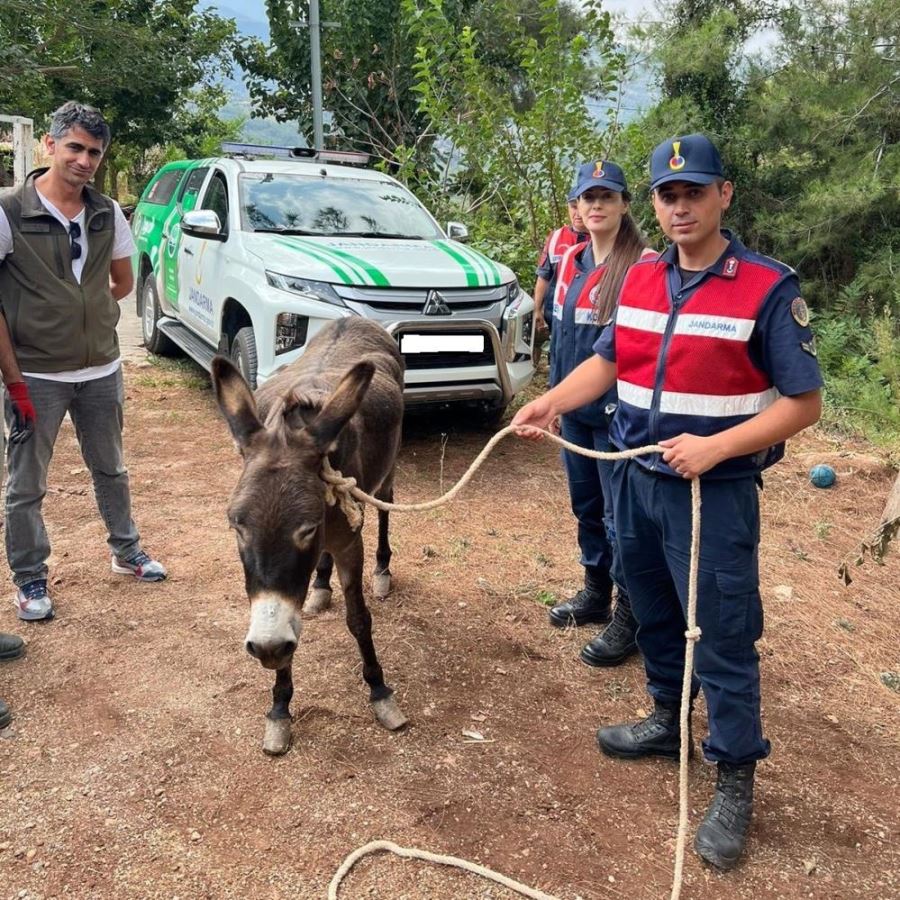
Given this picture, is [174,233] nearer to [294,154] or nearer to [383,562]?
[294,154]

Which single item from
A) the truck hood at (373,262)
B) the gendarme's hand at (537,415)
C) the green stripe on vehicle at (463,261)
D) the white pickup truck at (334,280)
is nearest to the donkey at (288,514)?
the gendarme's hand at (537,415)

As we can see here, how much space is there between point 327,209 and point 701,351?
518 centimetres

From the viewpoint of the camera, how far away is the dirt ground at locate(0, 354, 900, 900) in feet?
8.47

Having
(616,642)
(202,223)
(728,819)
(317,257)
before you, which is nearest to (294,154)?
(202,223)

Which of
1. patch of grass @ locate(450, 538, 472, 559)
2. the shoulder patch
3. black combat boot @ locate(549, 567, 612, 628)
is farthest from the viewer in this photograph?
patch of grass @ locate(450, 538, 472, 559)

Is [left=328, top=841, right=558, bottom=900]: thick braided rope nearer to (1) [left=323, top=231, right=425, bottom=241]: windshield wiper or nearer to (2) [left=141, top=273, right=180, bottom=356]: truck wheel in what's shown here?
(1) [left=323, top=231, right=425, bottom=241]: windshield wiper

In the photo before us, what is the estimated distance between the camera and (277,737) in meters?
3.12

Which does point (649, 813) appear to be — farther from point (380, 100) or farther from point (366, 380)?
point (380, 100)

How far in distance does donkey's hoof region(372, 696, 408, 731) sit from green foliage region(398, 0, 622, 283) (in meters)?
6.50

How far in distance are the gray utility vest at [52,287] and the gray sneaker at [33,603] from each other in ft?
3.68

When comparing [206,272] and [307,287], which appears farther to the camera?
[206,272]

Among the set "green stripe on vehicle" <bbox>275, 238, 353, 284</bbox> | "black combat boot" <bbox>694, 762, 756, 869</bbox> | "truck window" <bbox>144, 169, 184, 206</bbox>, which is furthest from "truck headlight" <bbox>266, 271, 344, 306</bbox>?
"black combat boot" <bbox>694, 762, 756, 869</bbox>

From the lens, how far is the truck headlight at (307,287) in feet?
18.5

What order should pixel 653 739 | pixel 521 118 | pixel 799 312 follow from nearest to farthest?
pixel 799 312 < pixel 653 739 < pixel 521 118
